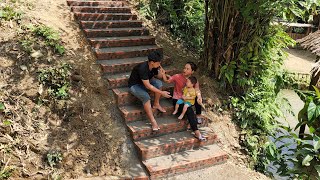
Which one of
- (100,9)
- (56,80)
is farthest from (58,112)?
(100,9)

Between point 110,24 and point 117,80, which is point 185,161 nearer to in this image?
point 117,80

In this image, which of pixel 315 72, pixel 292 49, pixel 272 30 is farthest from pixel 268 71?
pixel 292 49

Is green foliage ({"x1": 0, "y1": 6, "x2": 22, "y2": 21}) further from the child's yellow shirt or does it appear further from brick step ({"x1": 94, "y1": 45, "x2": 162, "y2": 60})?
the child's yellow shirt

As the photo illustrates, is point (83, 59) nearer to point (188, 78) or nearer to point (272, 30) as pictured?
point (188, 78)

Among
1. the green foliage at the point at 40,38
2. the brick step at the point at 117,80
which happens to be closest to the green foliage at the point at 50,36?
the green foliage at the point at 40,38

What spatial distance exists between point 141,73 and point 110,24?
2.68 meters

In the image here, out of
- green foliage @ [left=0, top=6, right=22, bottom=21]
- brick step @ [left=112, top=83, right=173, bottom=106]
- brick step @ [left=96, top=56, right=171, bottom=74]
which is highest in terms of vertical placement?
green foliage @ [left=0, top=6, right=22, bottom=21]

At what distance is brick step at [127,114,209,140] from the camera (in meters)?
5.13

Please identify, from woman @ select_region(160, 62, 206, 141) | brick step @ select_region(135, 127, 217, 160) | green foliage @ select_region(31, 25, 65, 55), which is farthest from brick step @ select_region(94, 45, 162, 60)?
brick step @ select_region(135, 127, 217, 160)

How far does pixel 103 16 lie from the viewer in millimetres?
7434

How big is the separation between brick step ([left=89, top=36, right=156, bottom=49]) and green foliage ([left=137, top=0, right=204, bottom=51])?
114cm

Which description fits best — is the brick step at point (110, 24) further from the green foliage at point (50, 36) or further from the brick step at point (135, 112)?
the brick step at point (135, 112)

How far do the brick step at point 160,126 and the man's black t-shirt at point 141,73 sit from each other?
740 millimetres

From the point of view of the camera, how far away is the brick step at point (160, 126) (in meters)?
5.13
